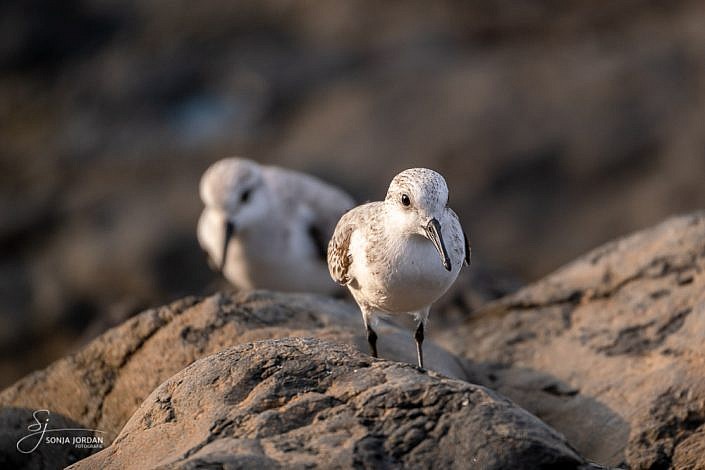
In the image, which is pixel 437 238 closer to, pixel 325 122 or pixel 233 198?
pixel 233 198

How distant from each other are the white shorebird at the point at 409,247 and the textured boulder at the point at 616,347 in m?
1.37

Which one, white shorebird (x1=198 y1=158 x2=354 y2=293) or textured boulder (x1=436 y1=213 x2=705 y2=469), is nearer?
textured boulder (x1=436 y1=213 x2=705 y2=469)

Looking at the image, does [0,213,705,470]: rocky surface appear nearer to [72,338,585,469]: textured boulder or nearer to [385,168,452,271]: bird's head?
[72,338,585,469]: textured boulder

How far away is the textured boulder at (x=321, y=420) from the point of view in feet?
15.9

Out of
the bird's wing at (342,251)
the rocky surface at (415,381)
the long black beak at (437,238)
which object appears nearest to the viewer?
the rocky surface at (415,381)

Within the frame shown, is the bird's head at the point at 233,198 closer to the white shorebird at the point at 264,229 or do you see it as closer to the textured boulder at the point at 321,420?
the white shorebird at the point at 264,229

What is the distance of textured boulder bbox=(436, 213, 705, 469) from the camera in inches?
252

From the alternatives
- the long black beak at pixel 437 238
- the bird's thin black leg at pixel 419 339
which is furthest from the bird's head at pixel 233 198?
the long black beak at pixel 437 238

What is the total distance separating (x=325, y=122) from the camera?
57.3 ft

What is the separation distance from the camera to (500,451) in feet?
16.0

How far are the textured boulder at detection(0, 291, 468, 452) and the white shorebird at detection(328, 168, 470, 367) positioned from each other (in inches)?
34.4

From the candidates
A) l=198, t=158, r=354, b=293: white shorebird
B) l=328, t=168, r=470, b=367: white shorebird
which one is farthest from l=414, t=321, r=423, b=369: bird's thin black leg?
l=198, t=158, r=354, b=293: white shorebird

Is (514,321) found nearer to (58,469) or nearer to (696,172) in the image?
(58,469)

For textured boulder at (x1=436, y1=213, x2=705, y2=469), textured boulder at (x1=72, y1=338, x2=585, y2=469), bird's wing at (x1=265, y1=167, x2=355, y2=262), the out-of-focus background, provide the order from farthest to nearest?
the out-of-focus background → bird's wing at (x1=265, y1=167, x2=355, y2=262) → textured boulder at (x1=436, y1=213, x2=705, y2=469) → textured boulder at (x1=72, y1=338, x2=585, y2=469)
